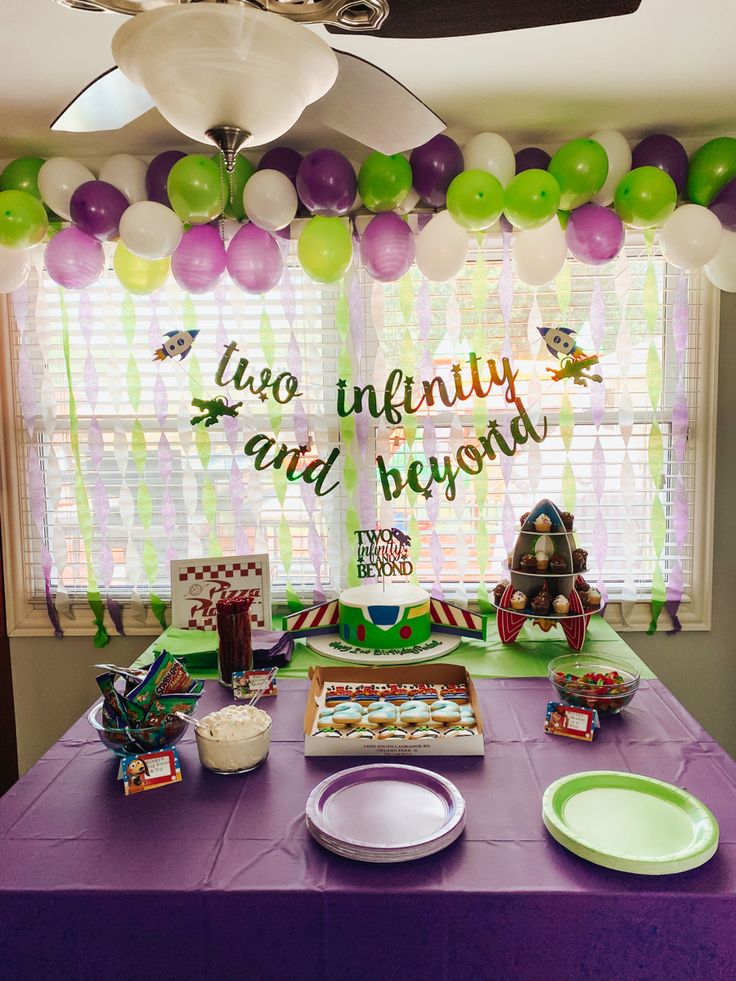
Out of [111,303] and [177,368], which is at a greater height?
[111,303]

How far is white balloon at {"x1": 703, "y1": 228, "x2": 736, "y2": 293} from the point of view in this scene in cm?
216

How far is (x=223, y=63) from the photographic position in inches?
37.0

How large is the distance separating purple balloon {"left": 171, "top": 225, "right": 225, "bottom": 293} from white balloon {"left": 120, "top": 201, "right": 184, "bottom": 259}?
69 millimetres

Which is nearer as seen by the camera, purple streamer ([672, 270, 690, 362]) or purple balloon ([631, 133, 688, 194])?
purple balloon ([631, 133, 688, 194])

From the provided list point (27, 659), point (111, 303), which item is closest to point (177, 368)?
point (111, 303)

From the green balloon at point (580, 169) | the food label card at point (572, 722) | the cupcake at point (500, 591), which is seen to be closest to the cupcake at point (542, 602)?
the cupcake at point (500, 591)

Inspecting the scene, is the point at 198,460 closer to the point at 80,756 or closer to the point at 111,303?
the point at 111,303

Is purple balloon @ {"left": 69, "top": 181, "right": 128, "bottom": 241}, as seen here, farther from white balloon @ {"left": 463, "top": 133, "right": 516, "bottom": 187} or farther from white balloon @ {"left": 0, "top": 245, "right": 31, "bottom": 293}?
white balloon @ {"left": 463, "top": 133, "right": 516, "bottom": 187}

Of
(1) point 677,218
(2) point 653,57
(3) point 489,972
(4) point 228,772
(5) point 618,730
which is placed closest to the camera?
(3) point 489,972

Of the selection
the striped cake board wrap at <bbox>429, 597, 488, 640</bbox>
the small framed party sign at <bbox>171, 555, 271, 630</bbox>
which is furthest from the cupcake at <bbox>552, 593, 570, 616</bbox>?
the small framed party sign at <bbox>171, 555, 271, 630</bbox>

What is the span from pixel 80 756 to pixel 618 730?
1112 millimetres

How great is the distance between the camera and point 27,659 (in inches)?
103

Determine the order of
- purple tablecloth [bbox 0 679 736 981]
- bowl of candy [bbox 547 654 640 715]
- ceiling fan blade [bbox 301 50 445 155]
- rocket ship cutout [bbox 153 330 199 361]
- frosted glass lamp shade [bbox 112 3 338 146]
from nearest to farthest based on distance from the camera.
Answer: frosted glass lamp shade [bbox 112 3 338 146]
purple tablecloth [bbox 0 679 736 981]
ceiling fan blade [bbox 301 50 445 155]
bowl of candy [bbox 547 654 640 715]
rocket ship cutout [bbox 153 330 199 361]

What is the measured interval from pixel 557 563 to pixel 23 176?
1.97m
